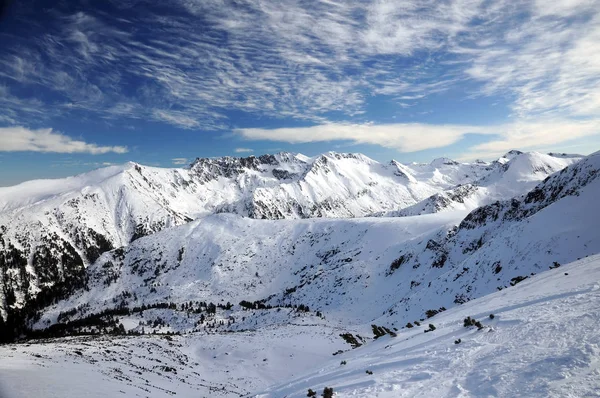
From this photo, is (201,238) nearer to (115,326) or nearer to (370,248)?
(115,326)

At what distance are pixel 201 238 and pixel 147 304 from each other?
52688 millimetres

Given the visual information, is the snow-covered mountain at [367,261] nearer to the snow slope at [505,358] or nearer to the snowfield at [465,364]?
the snowfield at [465,364]

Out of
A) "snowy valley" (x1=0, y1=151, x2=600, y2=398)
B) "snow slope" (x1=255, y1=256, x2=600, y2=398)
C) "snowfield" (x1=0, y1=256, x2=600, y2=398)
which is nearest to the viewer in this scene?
"snow slope" (x1=255, y1=256, x2=600, y2=398)

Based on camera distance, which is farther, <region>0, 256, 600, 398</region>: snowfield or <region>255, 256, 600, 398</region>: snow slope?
<region>0, 256, 600, 398</region>: snowfield

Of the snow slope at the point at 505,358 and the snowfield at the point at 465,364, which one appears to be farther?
the snowfield at the point at 465,364

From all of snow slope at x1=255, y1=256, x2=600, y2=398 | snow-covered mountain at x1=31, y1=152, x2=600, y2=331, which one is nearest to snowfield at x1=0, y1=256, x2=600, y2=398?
snow slope at x1=255, y1=256, x2=600, y2=398

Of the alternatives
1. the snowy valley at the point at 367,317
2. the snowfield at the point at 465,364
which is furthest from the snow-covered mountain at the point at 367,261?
the snowfield at the point at 465,364

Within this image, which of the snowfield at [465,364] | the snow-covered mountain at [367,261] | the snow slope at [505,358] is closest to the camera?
the snow slope at [505,358]

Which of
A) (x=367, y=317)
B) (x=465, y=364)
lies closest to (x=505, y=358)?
(x=465, y=364)

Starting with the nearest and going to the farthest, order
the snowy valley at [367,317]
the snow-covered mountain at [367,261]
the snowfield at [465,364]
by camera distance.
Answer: the snowfield at [465,364], the snowy valley at [367,317], the snow-covered mountain at [367,261]

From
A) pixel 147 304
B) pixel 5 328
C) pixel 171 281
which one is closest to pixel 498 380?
pixel 147 304

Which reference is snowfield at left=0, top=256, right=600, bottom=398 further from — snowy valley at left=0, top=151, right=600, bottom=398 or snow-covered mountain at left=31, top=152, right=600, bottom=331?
snow-covered mountain at left=31, top=152, right=600, bottom=331

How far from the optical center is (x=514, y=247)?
52.4m

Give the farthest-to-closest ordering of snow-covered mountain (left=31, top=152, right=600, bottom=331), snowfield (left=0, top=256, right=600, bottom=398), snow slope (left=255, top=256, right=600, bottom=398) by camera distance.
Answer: snow-covered mountain (left=31, top=152, right=600, bottom=331) < snowfield (left=0, top=256, right=600, bottom=398) < snow slope (left=255, top=256, right=600, bottom=398)
